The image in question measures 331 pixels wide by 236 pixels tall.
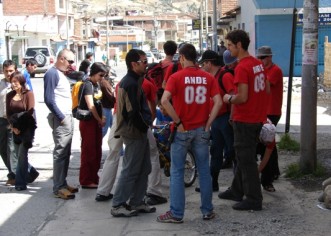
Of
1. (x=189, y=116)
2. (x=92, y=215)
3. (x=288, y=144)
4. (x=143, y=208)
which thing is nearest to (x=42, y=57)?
(x=288, y=144)

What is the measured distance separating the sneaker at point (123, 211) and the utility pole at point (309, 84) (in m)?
2.93

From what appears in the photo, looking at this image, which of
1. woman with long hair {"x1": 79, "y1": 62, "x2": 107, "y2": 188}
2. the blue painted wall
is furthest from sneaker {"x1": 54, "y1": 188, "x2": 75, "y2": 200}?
the blue painted wall

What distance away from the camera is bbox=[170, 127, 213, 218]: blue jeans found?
6457mm

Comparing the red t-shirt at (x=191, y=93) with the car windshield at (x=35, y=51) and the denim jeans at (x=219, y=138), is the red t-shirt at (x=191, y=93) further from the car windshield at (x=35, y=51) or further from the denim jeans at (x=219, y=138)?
the car windshield at (x=35, y=51)

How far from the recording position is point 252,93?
678 cm

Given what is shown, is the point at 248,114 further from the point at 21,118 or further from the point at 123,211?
the point at 21,118

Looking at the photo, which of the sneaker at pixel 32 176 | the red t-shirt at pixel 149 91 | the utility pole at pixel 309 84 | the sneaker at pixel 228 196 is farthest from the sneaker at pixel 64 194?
the utility pole at pixel 309 84

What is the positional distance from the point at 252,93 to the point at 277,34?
22454mm

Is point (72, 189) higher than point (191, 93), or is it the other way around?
point (191, 93)

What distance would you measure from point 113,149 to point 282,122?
25.6 feet

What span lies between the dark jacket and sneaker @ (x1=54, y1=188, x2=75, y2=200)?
1.48 metres

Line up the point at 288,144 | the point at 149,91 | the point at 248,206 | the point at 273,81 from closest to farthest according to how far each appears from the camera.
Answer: the point at 248,206, the point at 149,91, the point at 273,81, the point at 288,144

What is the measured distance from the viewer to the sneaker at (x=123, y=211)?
6.87 m

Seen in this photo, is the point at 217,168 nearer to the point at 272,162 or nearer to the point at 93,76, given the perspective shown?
the point at 272,162
